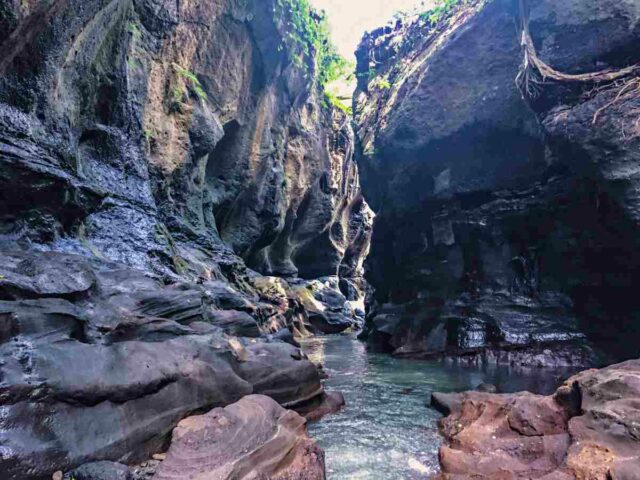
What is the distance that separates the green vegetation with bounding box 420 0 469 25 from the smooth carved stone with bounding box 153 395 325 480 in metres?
16.3

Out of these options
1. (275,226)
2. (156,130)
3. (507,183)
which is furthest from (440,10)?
(275,226)

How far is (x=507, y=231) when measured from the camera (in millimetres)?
12742

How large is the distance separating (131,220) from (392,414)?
6.99 m

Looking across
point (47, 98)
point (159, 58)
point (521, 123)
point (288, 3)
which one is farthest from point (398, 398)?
point (288, 3)

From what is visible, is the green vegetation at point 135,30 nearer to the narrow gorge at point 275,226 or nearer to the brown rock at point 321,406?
the narrow gorge at point 275,226

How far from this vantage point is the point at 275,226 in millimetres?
23109

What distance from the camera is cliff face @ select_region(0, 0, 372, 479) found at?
3594 millimetres

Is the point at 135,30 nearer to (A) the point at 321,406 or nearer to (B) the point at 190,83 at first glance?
(B) the point at 190,83

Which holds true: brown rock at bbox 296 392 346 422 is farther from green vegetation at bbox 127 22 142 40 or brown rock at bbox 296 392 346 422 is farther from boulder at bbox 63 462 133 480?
green vegetation at bbox 127 22 142 40

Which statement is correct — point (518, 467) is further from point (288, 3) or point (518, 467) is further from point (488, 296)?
point (288, 3)

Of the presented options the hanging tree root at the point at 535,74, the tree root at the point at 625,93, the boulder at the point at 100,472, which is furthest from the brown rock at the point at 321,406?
the hanging tree root at the point at 535,74

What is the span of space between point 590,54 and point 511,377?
314 inches

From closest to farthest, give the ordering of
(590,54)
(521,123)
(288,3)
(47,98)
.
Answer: (47,98), (590,54), (521,123), (288,3)

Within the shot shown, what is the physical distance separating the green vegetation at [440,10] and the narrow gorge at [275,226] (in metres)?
0.07
